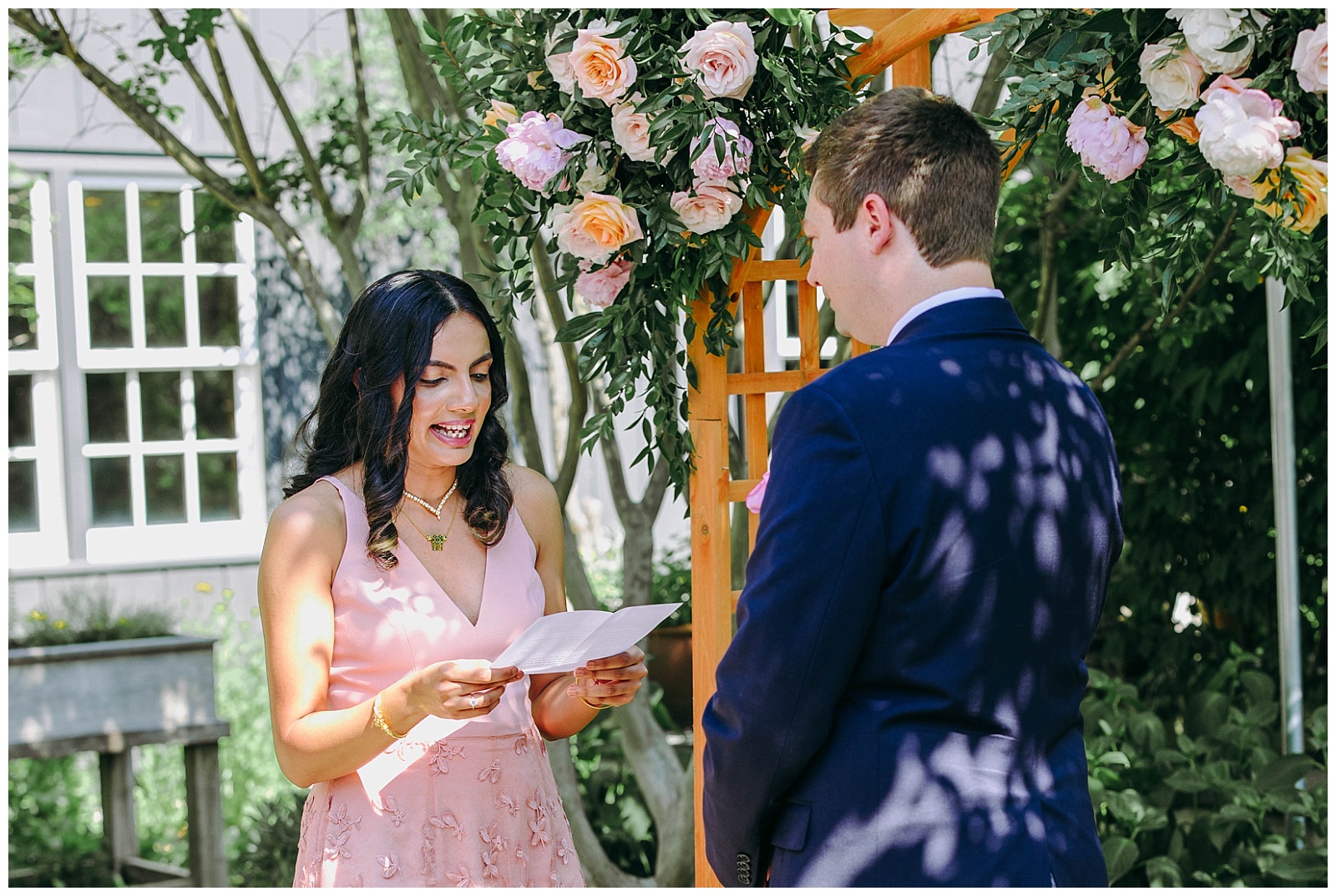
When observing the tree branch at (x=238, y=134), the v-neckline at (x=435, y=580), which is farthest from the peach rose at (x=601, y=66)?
the tree branch at (x=238, y=134)

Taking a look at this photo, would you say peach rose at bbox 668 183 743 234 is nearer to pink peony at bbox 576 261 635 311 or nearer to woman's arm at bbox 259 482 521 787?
pink peony at bbox 576 261 635 311

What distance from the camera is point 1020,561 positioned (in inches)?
54.9

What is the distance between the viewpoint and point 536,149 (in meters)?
2.27

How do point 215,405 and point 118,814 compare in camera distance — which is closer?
point 118,814

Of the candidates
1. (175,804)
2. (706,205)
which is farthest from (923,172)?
(175,804)

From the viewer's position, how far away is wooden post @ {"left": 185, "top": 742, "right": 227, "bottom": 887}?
4641 millimetres

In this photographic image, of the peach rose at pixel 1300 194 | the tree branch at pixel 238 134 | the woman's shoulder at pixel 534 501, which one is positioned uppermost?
the tree branch at pixel 238 134

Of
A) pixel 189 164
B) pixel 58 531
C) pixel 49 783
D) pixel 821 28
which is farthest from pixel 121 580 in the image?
pixel 821 28

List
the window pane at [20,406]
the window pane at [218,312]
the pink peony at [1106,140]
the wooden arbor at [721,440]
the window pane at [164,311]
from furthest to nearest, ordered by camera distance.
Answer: the window pane at [218,312]
the window pane at [164,311]
the window pane at [20,406]
the wooden arbor at [721,440]
the pink peony at [1106,140]

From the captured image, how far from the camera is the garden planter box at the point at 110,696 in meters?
4.41

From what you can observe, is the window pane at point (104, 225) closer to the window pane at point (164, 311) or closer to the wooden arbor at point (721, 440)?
the window pane at point (164, 311)

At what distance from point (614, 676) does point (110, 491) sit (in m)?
5.45

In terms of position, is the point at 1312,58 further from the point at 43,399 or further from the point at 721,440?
the point at 43,399

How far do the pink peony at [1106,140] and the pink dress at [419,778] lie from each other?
1.18m
